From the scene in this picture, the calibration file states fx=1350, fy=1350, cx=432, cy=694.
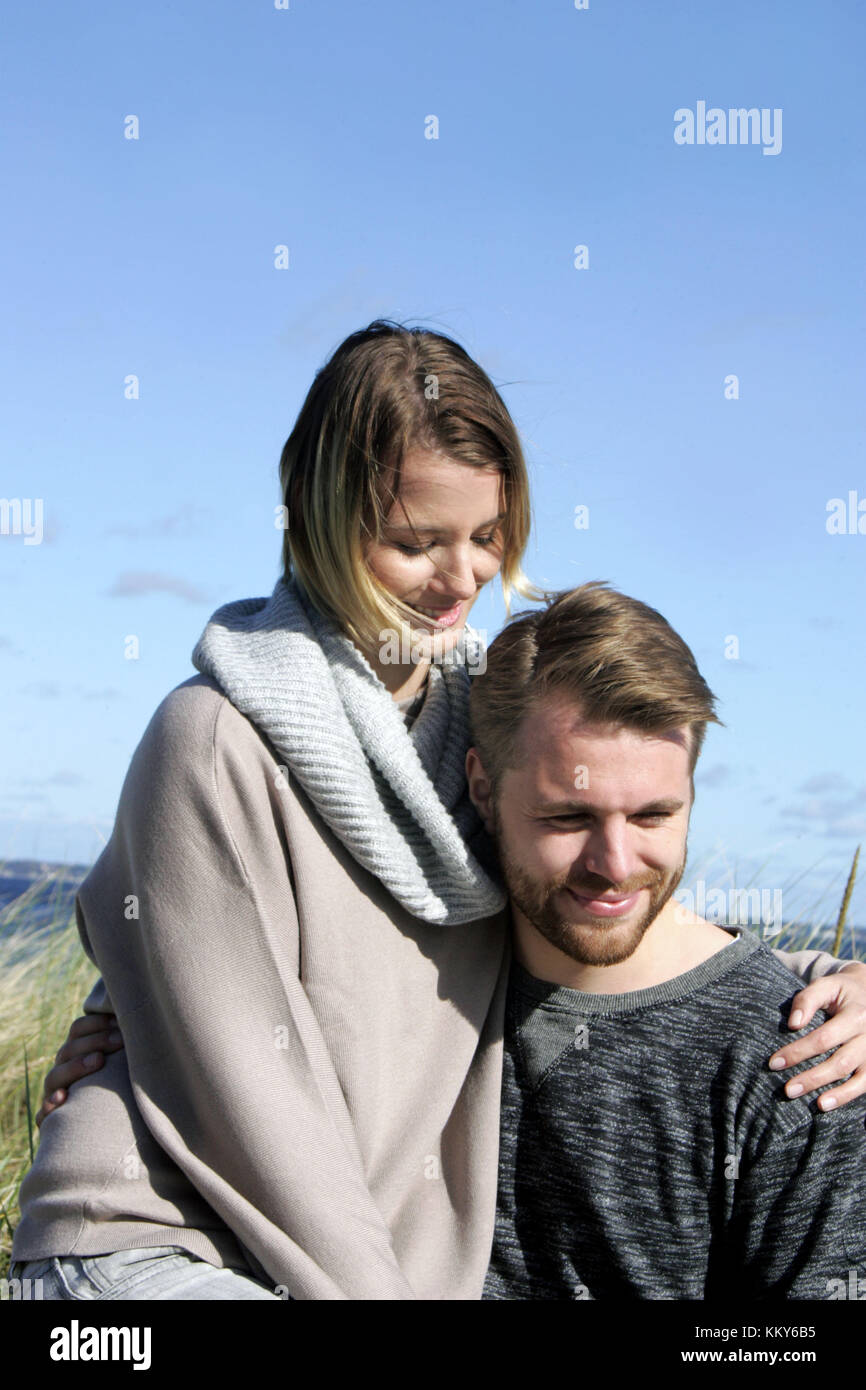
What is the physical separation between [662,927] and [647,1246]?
65 cm

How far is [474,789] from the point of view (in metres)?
3.10

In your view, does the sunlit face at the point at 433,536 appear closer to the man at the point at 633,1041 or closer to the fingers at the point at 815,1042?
the man at the point at 633,1041

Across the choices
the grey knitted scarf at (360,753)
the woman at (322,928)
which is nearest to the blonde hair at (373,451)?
the woman at (322,928)

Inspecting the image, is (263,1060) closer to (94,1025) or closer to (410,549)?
(94,1025)

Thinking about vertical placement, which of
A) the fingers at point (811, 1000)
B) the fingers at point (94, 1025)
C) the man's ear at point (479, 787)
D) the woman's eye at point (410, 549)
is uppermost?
the woman's eye at point (410, 549)

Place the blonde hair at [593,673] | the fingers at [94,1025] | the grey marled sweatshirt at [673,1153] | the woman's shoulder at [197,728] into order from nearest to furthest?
the grey marled sweatshirt at [673,1153], the woman's shoulder at [197,728], the blonde hair at [593,673], the fingers at [94,1025]

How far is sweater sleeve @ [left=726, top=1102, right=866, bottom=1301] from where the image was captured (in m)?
2.60

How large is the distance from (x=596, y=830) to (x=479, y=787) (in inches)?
14.7

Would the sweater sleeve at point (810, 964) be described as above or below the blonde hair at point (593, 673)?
below

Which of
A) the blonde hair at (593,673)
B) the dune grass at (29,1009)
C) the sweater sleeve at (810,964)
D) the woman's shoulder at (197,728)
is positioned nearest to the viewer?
the woman's shoulder at (197,728)

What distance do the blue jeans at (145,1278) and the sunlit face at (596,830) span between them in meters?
0.93

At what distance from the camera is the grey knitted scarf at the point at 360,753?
2.81 m
